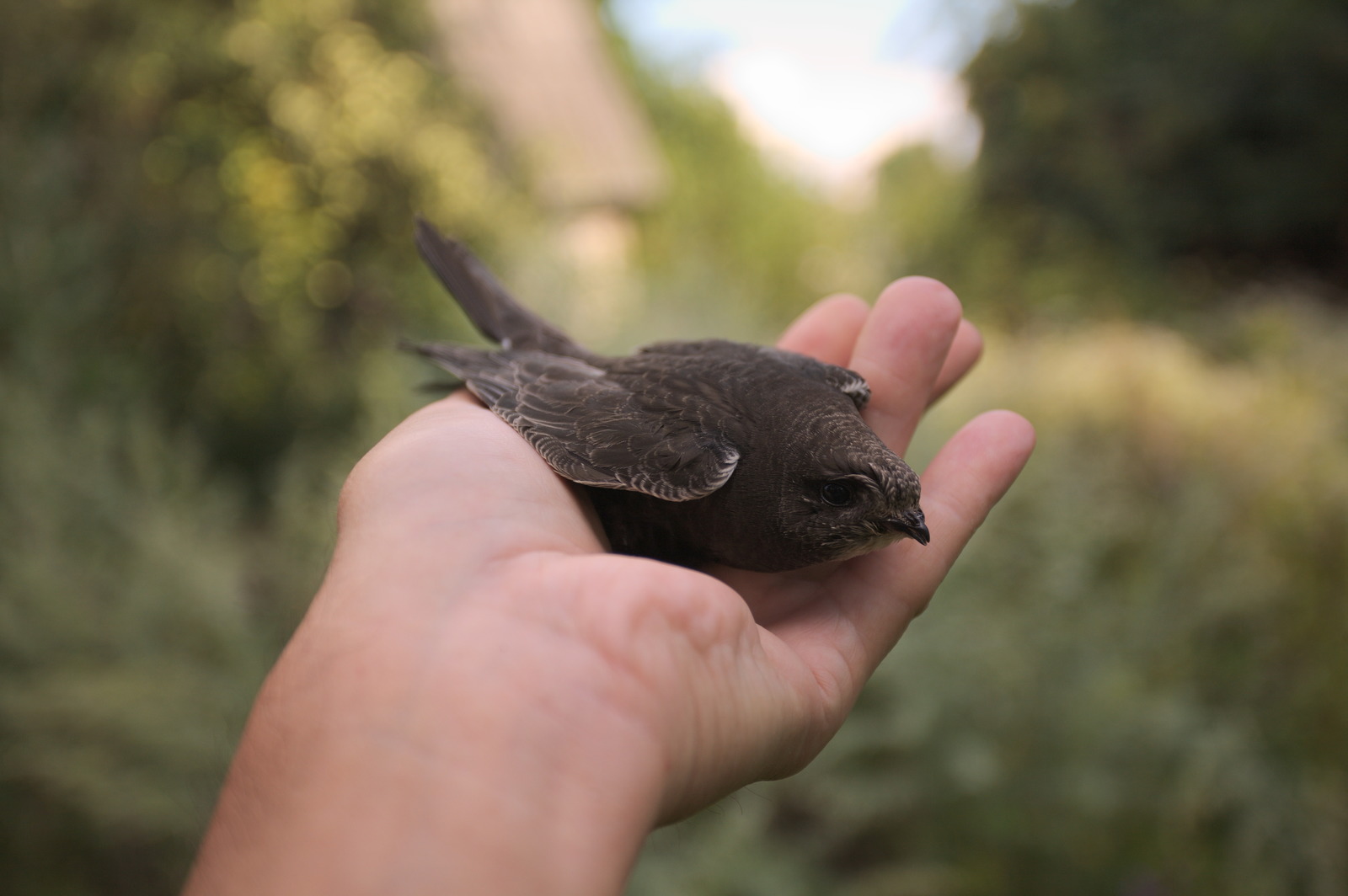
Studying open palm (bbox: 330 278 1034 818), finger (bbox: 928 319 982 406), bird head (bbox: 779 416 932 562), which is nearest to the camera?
open palm (bbox: 330 278 1034 818)

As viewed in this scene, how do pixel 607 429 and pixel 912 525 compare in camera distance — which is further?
pixel 607 429

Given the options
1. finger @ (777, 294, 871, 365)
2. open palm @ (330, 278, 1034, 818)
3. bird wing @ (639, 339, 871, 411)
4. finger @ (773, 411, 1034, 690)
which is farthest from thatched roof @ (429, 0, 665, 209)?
finger @ (773, 411, 1034, 690)

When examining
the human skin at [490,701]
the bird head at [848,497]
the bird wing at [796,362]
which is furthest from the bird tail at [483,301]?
the bird head at [848,497]

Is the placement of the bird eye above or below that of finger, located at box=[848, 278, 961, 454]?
below

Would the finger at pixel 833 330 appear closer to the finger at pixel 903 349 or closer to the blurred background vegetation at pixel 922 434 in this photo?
the finger at pixel 903 349

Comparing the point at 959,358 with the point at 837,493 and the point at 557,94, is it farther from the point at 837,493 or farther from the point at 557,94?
the point at 557,94

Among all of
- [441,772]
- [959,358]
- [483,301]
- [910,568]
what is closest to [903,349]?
[959,358]

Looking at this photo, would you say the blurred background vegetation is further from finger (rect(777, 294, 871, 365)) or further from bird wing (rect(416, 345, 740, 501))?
finger (rect(777, 294, 871, 365))
